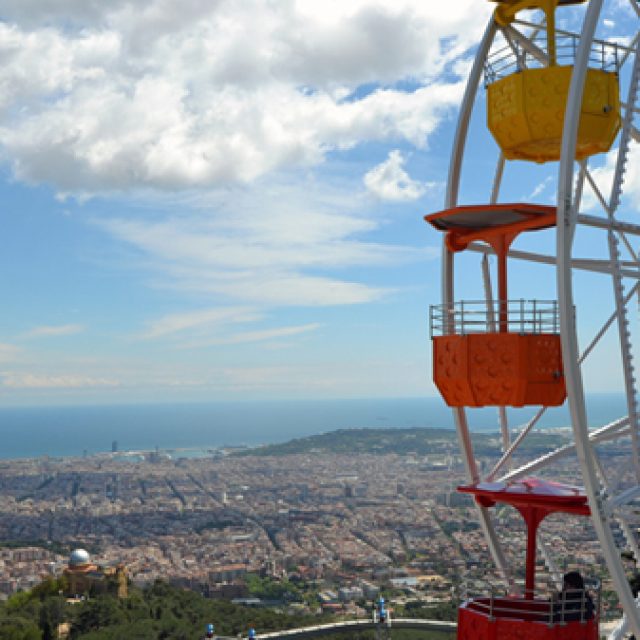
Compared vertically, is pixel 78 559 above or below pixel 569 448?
below

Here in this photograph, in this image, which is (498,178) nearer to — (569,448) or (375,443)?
(569,448)

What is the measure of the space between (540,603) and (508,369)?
2.17 metres

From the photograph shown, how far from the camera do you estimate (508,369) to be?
355 inches

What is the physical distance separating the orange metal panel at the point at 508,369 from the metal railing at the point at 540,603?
5.72 feet

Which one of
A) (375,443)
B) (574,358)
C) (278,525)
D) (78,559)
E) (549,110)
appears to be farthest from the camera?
(375,443)

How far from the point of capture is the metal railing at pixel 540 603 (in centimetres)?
902

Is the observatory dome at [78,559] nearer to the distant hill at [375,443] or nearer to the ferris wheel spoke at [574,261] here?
the ferris wheel spoke at [574,261]

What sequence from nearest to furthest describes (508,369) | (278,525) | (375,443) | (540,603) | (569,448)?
(508,369) < (540,603) < (569,448) < (278,525) < (375,443)

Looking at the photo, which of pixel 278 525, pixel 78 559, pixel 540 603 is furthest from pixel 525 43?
pixel 278 525

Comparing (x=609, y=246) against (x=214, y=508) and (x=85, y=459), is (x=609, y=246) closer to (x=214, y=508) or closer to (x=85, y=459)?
(x=214, y=508)

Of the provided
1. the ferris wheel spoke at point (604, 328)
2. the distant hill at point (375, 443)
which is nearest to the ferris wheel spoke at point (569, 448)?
the ferris wheel spoke at point (604, 328)

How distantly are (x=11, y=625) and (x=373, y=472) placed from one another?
10100 cm

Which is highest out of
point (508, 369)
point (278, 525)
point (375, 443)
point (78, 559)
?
point (508, 369)

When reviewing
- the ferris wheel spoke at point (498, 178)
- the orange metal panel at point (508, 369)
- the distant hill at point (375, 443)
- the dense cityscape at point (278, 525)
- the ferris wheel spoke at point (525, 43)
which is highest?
the ferris wheel spoke at point (525, 43)
